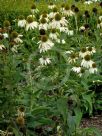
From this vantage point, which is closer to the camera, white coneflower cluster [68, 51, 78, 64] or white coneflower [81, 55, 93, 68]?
white coneflower [81, 55, 93, 68]

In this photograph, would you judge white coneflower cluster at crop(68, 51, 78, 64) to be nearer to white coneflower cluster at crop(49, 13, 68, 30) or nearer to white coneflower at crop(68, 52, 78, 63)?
white coneflower at crop(68, 52, 78, 63)

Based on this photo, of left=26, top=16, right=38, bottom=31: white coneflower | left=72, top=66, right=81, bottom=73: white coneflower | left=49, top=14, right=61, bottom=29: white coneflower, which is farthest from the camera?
left=26, top=16, right=38, bottom=31: white coneflower

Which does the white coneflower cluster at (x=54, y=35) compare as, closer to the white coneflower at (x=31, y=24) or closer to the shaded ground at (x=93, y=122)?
the white coneflower at (x=31, y=24)

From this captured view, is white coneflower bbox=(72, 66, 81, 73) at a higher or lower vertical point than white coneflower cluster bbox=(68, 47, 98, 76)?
lower

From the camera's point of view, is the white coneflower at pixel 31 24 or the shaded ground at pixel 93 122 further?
the white coneflower at pixel 31 24

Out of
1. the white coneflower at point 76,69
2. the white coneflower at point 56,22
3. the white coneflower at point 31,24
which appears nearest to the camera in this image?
the white coneflower at point 76,69

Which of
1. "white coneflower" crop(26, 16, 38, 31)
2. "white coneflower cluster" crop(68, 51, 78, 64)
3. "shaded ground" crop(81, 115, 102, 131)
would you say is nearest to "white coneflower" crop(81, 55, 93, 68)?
"white coneflower cluster" crop(68, 51, 78, 64)

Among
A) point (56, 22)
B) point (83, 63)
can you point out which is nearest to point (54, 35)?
point (56, 22)

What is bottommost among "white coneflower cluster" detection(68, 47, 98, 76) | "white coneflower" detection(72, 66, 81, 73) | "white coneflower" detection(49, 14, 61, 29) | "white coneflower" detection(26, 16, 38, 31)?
"white coneflower" detection(72, 66, 81, 73)

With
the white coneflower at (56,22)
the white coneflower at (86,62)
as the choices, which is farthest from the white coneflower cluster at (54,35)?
the white coneflower at (86,62)

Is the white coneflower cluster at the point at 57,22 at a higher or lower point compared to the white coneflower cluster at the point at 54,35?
higher

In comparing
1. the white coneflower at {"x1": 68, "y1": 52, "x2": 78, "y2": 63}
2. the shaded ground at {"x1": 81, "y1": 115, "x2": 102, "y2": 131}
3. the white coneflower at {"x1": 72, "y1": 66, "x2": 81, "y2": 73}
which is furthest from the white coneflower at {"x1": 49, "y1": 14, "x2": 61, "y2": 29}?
the shaded ground at {"x1": 81, "y1": 115, "x2": 102, "y2": 131}

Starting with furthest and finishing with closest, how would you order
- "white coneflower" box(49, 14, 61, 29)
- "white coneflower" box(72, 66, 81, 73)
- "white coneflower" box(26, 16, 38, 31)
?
"white coneflower" box(26, 16, 38, 31) < "white coneflower" box(49, 14, 61, 29) < "white coneflower" box(72, 66, 81, 73)

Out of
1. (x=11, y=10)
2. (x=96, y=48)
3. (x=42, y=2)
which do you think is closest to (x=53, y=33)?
(x=96, y=48)
